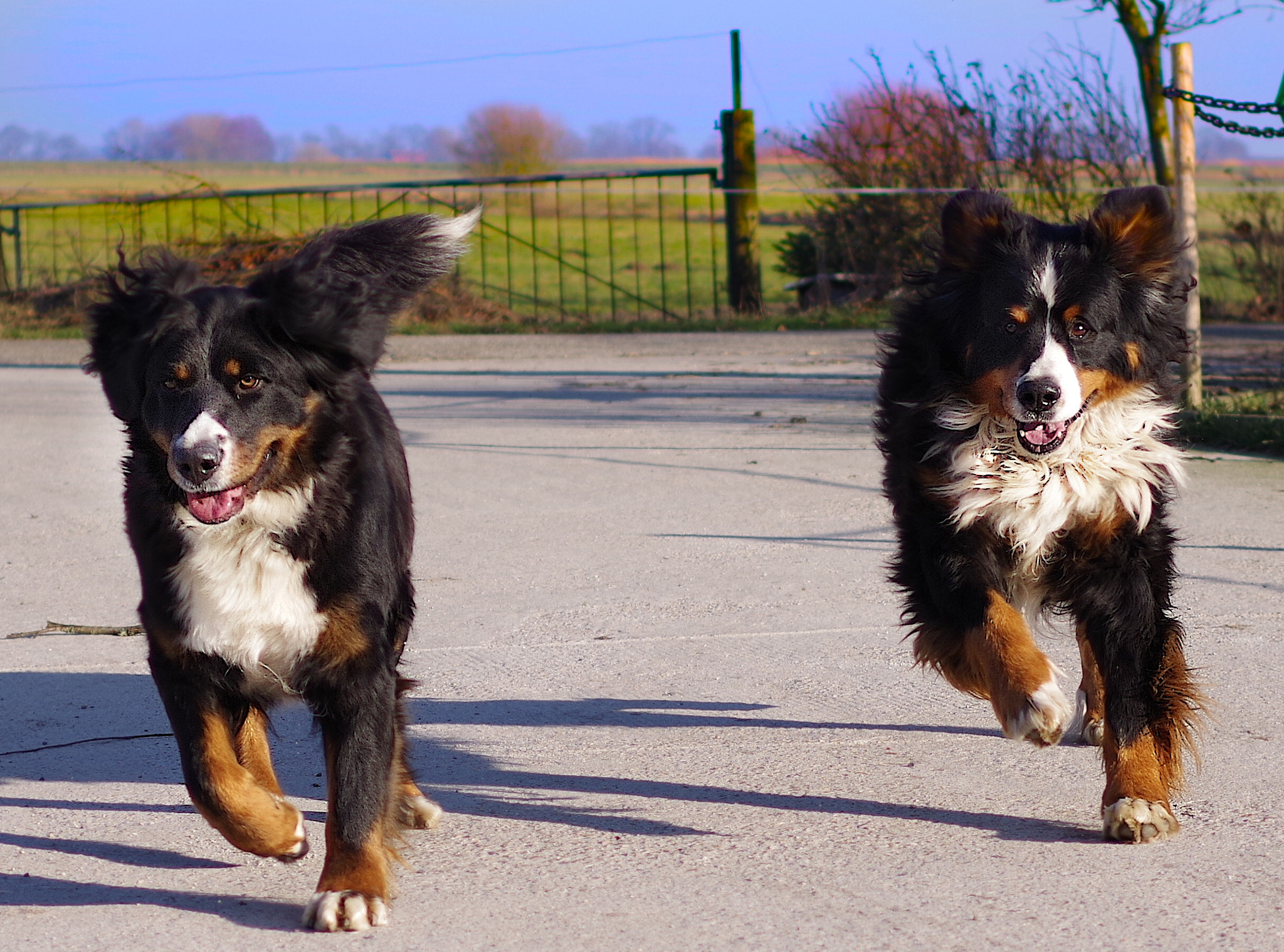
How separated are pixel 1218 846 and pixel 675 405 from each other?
8.03m

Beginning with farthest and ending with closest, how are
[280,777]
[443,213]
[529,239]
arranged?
[529,239]
[443,213]
[280,777]

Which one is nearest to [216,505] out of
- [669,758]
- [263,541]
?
[263,541]

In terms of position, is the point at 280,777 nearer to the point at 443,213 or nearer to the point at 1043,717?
the point at 1043,717

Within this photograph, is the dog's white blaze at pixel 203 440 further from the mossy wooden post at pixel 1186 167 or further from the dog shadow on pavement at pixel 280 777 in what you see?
the mossy wooden post at pixel 1186 167

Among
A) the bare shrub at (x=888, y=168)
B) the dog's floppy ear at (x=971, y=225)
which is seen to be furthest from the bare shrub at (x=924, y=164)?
the dog's floppy ear at (x=971, y=225)

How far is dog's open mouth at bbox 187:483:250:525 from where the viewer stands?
10.7 ft

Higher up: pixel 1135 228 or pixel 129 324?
pixel 1135 228

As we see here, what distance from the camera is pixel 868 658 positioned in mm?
5148

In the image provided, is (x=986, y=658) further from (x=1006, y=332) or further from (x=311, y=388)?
(x=311, y=388)

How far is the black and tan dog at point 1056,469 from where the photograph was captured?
367 cm

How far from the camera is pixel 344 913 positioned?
9.98 feet

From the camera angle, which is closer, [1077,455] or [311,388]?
[311,388]

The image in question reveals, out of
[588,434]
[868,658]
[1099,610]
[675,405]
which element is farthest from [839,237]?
[1099,610]

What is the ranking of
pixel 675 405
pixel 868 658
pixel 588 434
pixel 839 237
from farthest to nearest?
pixel 839 237, pixel 675 405, pixel 588 434, pixel 868 658
